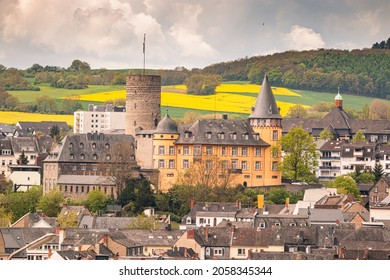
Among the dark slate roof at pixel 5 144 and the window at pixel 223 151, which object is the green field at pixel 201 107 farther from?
the window at pixel 223 151

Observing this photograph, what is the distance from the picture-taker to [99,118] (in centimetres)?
7525

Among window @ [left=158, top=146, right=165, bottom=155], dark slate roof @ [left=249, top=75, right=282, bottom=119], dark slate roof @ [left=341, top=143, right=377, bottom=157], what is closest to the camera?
→ window @ [left=158, top=146, right=165, bottom=155]

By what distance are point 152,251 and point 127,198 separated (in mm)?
11419

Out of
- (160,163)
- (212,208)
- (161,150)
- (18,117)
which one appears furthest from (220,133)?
(18,117)

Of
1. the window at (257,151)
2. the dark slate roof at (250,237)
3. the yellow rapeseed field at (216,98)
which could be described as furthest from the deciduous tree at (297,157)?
the yellow rapeseed field at (216,98)

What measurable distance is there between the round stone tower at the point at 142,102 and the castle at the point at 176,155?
0.35 meters

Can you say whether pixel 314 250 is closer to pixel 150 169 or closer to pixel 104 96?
pixel 150 169

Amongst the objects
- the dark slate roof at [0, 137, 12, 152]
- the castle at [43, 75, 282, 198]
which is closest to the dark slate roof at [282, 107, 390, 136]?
the dark slate roof at [0, 137, 12, 152]

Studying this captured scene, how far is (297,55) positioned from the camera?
59.8 metres

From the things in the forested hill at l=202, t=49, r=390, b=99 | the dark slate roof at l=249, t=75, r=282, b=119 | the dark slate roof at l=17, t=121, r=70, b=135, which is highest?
the forested hill at l=202, t=49, r=390, b=99

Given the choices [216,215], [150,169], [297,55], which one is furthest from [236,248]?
[297,55]

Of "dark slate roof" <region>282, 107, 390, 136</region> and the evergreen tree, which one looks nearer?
the evergreen tree

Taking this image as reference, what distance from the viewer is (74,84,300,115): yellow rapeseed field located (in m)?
73.9

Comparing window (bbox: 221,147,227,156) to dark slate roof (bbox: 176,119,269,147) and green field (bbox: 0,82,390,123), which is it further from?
green field (bbox: 0,82,390,123)
